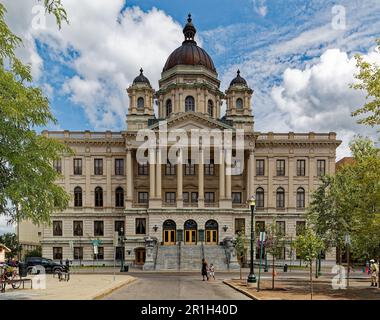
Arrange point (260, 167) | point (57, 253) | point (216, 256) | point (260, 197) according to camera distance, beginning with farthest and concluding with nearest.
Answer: point (260, 167) → point (260, 197) → point (57, 253) → point (216, 256)

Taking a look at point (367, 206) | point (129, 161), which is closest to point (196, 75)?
point (129, 161)

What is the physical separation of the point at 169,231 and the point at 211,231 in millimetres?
5885

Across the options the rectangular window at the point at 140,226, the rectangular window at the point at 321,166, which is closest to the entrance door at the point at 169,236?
the rectangular window at the point at 140,226

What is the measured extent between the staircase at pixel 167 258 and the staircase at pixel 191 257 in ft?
2.95

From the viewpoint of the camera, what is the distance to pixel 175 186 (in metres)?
65.1

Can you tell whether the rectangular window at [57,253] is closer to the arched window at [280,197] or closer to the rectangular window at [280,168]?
the arched window at [280,197]

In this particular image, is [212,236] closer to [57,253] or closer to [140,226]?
[140,226]

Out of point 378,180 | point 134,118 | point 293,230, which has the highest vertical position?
point 134,118

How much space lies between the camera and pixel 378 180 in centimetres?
2039

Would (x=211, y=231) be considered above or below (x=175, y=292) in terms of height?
below

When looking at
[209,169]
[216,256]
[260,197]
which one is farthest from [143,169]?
[216,256]

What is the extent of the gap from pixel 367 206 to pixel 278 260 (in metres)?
40.0
